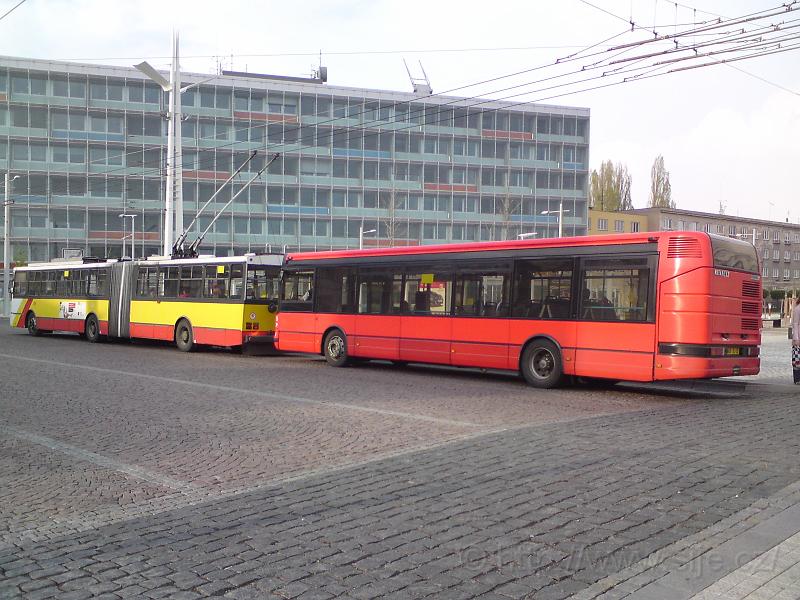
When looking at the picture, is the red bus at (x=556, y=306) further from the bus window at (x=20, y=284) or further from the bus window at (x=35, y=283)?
the bus window at (x=20, y=284)

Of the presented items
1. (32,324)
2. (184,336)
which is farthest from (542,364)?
(32,324)

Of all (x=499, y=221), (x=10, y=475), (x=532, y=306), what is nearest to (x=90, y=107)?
(x=499, y=221)

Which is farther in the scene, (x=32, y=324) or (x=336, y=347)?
(x=32, y=324)

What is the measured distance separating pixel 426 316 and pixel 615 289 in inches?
184

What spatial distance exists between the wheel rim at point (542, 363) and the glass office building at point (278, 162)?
47.6m

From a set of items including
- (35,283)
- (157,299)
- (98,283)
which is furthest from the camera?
(35,283)

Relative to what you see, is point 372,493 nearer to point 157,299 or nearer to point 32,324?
point 157,299

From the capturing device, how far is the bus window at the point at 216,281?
73.5 ft

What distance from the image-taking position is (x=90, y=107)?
66688 millimetres

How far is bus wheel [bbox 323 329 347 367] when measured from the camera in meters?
19.2

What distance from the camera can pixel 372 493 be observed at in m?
6.21

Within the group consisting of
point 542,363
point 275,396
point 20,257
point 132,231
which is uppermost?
point 132,231

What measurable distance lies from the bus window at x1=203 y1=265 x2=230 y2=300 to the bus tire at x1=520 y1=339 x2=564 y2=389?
10.1 metres

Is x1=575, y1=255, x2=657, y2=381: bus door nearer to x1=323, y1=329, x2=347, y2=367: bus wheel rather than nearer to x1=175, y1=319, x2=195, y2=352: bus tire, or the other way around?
x1=323, y1=329, x2=347, y2=367: bus wheel
